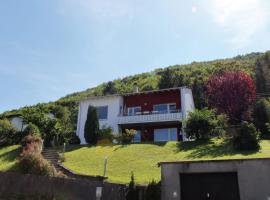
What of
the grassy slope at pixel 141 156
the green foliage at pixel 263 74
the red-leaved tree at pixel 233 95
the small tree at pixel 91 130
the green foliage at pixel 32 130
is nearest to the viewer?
the grassy slope at pixel 141 156

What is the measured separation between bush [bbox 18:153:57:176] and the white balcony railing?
54.4 ft

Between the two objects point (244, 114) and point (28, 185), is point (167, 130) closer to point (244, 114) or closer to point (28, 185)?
point (244, 114)

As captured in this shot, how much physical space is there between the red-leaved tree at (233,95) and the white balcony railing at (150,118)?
20.4ft

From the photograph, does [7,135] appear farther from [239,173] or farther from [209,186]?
[239,173]

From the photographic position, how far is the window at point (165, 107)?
120ft

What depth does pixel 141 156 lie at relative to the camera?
83.0 ft

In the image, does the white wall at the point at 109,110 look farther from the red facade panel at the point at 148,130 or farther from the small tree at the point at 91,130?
the small tree at the point at 91,130

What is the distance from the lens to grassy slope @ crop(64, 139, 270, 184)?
70.3ft

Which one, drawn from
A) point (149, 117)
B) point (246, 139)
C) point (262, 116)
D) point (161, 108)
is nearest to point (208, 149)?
point (246, 139)

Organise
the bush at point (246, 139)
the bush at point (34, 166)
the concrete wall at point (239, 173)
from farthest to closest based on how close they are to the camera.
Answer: the bush at point (246, 139), the bush at point (34, 166), the concrete wall at point (239, 173)

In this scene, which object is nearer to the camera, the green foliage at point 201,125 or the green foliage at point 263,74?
the green foliage at point 201,125

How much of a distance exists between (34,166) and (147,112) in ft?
61.6

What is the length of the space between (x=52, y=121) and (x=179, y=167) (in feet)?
64.5

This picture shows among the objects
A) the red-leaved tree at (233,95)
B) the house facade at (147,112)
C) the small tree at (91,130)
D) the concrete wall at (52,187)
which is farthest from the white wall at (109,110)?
the concrete wall at (52,187)
